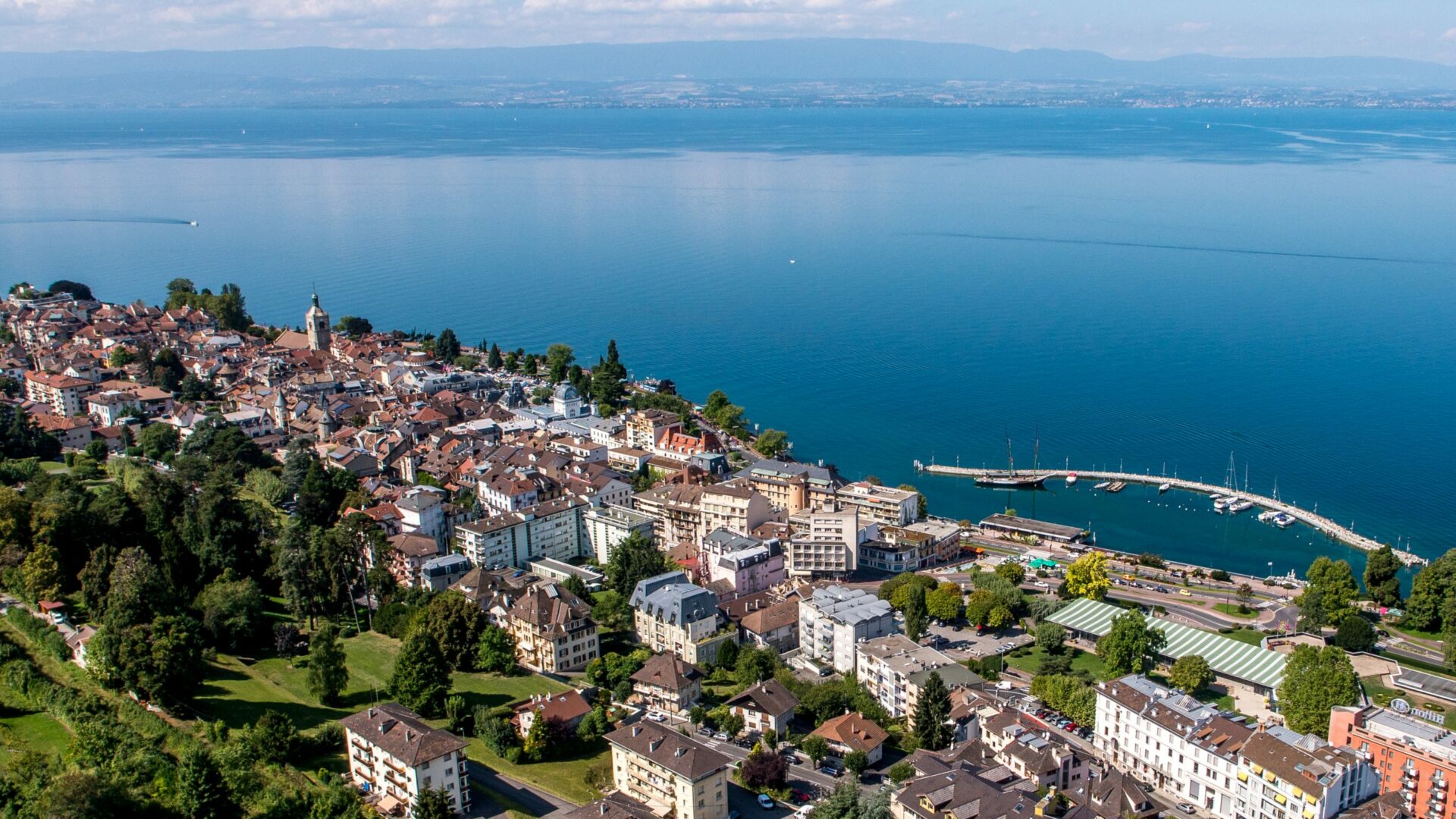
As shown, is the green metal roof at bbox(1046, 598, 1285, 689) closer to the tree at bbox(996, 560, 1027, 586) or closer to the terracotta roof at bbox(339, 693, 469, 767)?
the tree at bbox(996, 560, 1027, 586)

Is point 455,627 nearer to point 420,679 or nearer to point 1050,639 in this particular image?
point 420,679

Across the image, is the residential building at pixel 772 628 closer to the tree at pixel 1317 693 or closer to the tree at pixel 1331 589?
the tree at pixel 1317 693

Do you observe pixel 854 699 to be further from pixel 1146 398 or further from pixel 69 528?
pixel 1146 398

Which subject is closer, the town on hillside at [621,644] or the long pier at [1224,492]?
the town on hillside at [621,644]

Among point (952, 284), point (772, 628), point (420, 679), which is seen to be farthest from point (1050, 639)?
point (952, 284)

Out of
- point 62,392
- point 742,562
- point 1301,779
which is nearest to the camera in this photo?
point 1301,779

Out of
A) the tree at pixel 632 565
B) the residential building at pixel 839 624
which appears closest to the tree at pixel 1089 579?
the residential building at pixel 839 624

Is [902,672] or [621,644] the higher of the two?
[902,672]
